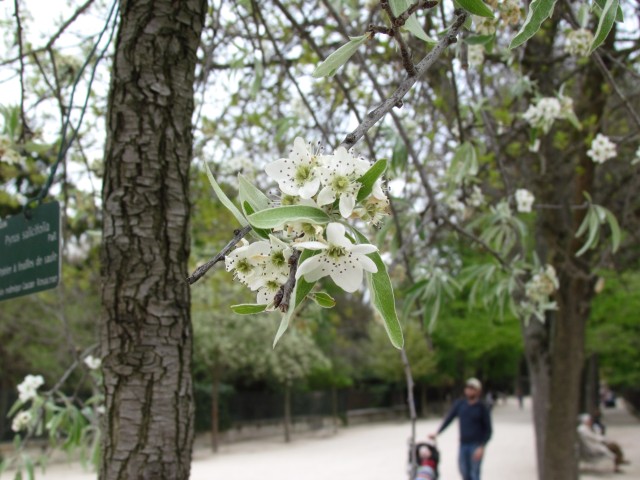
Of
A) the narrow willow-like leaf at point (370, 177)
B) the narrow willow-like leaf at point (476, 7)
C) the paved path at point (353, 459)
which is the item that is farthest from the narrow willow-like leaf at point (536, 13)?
the paved path at point (353, 459)

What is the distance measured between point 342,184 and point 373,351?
86.0 feet

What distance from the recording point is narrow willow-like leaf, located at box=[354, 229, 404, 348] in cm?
101

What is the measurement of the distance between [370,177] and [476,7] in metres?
0.38

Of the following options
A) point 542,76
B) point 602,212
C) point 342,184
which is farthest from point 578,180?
point 342,184

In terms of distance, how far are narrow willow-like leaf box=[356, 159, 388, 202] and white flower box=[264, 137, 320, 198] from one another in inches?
2.9

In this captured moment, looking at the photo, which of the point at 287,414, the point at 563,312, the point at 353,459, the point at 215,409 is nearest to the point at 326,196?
the point at 563,312

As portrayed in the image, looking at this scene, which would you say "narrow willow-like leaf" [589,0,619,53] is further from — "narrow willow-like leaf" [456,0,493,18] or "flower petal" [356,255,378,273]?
"flower petal" [356,255,378,273]

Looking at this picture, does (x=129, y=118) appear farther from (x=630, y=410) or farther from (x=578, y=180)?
(x=630, y=410)

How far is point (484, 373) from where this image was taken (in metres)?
34.3

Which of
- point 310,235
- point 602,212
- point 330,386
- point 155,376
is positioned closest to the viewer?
point 310,235

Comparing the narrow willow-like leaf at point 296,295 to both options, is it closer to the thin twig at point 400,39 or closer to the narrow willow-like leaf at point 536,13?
the thin twig at point 400,39

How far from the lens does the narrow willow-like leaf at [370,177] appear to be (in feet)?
3.27

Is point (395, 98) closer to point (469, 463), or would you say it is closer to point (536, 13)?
Answer: point (536, 13)

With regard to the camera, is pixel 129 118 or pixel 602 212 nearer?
pixel 129 118
